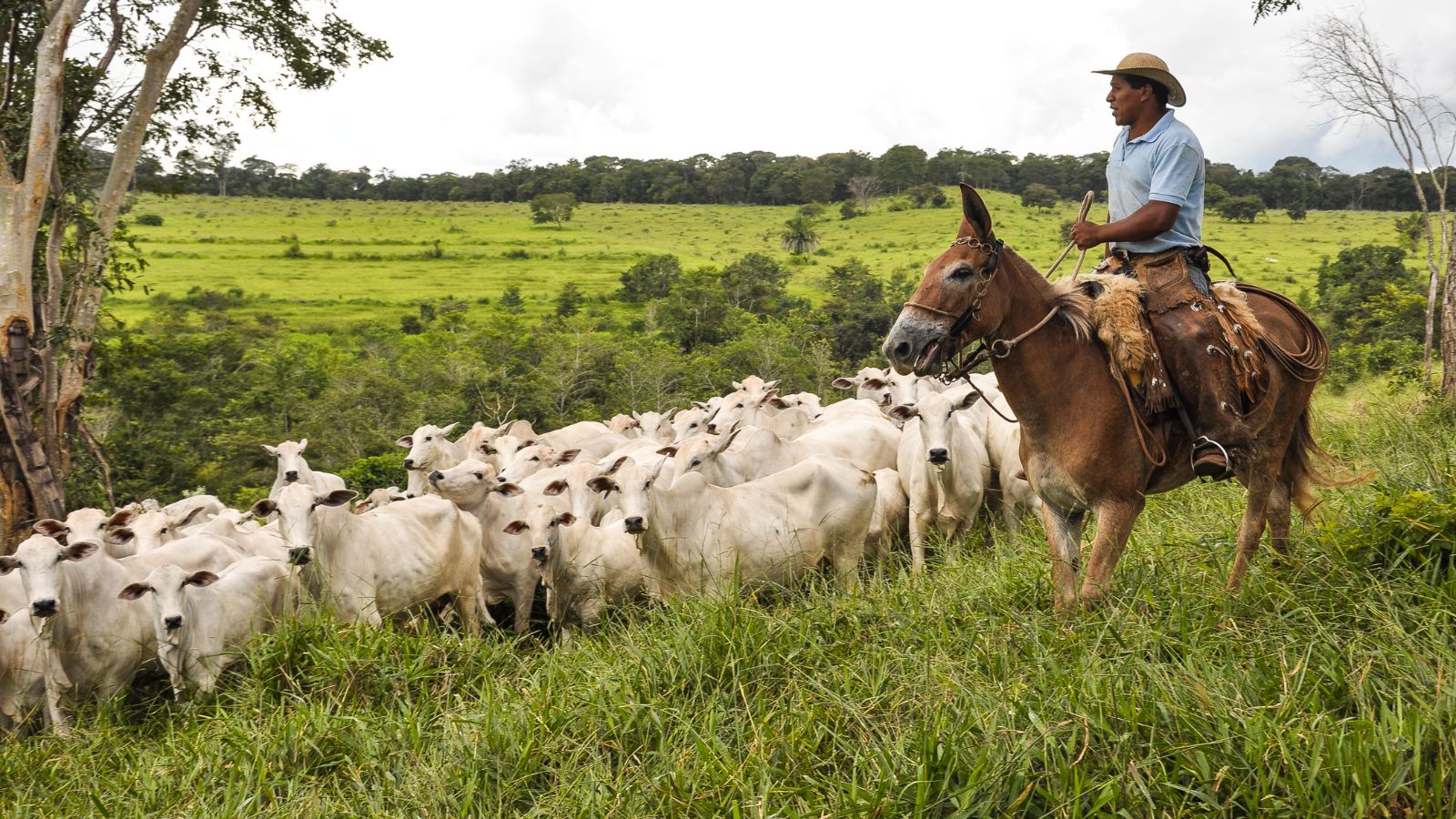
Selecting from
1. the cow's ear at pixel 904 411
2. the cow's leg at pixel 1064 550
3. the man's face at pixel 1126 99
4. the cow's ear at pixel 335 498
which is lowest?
the cow's ear at pixel 335 498

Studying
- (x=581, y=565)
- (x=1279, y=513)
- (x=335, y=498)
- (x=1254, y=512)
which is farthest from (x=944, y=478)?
(x=335, y=498)

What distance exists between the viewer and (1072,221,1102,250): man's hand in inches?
189

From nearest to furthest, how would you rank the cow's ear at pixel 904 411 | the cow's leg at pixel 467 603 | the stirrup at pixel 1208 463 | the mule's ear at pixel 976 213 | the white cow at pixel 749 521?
1. the mule's ear at pixel 976 213
2. the stirrup at pixel 1208 463
3. the white cow at pixel 749 521
4. the cow's leg at pixel 467 603
5. the cow's ear at pixel 904 411

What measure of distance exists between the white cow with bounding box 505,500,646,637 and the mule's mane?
14.0 ft

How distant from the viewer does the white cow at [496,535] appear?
8992 millimetres

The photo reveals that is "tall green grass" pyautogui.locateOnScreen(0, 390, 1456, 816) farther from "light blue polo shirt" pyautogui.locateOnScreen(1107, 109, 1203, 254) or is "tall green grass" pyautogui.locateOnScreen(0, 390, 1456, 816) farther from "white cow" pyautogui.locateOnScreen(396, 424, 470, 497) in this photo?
"white cow" pyautogui.locateOnScreen(396, 424, 470, 497)

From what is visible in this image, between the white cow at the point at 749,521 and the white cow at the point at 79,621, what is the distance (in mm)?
3395

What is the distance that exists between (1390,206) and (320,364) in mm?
65021

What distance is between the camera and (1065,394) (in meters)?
4.70

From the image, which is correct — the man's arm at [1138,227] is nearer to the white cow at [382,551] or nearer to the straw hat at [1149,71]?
the straw hat at [1149,71]

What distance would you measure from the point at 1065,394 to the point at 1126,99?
1.44m

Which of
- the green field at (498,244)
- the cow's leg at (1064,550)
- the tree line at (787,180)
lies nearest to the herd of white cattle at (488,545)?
the cow's leg at (1064,550)

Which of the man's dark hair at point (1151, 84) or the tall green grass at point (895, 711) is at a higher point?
the man's dark hair at point (1151, 84)

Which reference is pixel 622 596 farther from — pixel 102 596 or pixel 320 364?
pixel 320 364
